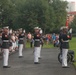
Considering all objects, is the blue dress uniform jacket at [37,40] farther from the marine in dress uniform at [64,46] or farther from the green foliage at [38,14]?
the green foliage at [38,14]

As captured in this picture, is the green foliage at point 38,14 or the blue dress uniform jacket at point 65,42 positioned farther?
the green foliage at point 38,14

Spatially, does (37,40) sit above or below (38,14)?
below

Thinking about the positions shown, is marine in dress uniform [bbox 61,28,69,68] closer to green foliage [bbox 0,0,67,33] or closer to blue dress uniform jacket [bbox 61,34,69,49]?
blue dress uniform jacket [bbox 61,34,69,49]

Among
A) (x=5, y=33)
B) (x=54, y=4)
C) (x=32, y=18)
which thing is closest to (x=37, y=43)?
(x=5, y=33)

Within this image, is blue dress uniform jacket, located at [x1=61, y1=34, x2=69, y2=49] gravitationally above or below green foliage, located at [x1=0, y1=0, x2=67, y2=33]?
below

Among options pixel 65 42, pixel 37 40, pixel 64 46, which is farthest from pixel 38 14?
pixel 64 46

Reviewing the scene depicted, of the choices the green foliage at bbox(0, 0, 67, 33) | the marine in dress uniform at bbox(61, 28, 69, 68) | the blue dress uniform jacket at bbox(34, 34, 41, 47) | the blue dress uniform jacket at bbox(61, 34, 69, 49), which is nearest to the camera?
the marine in dress uniform at bbox(61, 28, 69, 68)

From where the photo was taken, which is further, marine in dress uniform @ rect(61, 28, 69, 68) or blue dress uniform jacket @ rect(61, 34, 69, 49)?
blue dress uniform jacket @ rect(61, 34, 69, 49)

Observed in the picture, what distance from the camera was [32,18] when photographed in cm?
7219

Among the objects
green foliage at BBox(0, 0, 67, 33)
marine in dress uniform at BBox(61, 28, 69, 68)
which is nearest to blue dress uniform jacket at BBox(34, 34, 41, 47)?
marine in dress uniform at BBox(61, 28, 69, 68)

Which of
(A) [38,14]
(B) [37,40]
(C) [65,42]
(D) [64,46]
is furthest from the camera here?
(A) [38,14]

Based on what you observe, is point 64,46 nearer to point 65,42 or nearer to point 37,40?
point 65,42

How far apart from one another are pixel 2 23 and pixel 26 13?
11.8 meters

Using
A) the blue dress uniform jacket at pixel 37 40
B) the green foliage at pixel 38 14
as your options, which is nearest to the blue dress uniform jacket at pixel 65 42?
the blue dress uniform jacket at pixel 37 40
